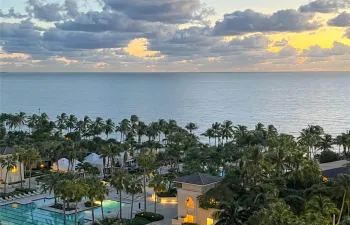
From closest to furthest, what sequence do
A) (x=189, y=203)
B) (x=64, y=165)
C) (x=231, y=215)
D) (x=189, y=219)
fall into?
(x=231, y=215) < (x=189, y=219) < (x=189, y=203) < (x=64, y=165)

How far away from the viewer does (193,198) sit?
1624 inches

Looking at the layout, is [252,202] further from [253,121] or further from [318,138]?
[253,121]

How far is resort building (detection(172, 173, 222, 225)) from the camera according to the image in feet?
133

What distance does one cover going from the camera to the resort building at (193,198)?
4066 cm

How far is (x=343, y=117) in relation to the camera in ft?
490

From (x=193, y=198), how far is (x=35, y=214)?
18.7 m

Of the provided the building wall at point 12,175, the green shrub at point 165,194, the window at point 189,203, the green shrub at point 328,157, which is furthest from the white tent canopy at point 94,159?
the green shrub at point 328,157

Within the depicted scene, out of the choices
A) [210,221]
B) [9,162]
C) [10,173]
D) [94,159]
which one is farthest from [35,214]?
[210,221]

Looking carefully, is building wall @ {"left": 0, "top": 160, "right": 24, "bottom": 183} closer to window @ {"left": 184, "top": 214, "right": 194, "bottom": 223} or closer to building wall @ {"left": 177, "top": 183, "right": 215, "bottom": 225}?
building wall @ {"left": 177, "top": 183, "right": 215, "bottom": 225}

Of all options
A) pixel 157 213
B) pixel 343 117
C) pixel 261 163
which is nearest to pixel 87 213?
pixel 157 213

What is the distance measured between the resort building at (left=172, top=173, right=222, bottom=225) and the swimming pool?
10.6 meters

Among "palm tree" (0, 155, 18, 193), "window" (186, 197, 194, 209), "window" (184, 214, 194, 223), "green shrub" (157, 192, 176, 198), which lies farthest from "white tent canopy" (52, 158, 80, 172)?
"window" (184, 214, 194, 223)

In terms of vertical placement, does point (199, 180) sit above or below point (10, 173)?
above

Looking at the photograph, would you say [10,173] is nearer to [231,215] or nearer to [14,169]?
[14,169]
